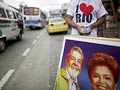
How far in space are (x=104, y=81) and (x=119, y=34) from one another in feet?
28.1

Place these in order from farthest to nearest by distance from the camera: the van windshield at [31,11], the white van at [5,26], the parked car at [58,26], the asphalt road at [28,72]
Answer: the van windshield at [31,11] < the parked car at [58,26] < the white van at [5,26] < the asphalt road at [28,72]

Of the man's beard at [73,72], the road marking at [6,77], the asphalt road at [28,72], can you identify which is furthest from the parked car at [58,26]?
the man's beard at [73,72]

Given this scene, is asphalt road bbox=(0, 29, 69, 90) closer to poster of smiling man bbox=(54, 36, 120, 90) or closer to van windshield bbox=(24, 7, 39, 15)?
poster of smiling man bbox=(54, 36, 120, 90)

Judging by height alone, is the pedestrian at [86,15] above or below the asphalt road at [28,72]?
above

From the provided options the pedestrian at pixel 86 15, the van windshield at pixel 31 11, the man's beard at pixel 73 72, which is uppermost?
the van windshield at pixel 31 11

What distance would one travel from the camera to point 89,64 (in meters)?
2.85

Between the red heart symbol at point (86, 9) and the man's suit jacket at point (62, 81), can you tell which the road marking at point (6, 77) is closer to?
the man's suit jacket at point (62, 81)

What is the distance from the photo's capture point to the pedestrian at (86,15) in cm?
377

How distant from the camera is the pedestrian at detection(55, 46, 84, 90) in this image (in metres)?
3.04

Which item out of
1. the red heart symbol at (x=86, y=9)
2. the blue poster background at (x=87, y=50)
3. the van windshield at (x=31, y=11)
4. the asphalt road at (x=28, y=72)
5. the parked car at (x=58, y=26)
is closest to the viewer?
the blue poster background at (x=87, y=50)

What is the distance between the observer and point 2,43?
10953 millimetres

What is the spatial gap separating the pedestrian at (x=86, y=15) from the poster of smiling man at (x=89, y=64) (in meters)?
0.56

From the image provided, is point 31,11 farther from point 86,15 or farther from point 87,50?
point 87,50

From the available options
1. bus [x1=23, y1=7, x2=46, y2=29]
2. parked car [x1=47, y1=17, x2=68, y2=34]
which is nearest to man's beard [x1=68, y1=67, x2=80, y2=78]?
parked car [x1=47, y1=17, x2=68, y2=34]
